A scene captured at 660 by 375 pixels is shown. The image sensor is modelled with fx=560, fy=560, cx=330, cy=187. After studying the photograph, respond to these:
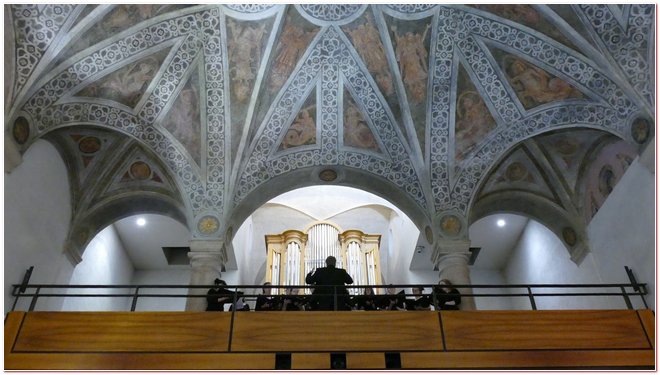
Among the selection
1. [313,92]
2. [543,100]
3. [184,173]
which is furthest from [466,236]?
[184,173]

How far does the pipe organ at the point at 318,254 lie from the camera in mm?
15508

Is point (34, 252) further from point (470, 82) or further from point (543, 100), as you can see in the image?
point (543, 100)

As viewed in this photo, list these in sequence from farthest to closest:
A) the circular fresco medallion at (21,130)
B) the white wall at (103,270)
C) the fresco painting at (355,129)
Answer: the white wall at (103,270) → the fresco painting at (355,129) → the circular fresco medallion at (21,130)

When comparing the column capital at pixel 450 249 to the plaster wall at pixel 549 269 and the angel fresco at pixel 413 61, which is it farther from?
the angel fresco at pixel 413 61

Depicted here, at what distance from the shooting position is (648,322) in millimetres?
7395

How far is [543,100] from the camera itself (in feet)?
33.7

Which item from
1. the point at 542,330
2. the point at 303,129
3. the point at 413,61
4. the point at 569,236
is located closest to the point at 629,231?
the point at 569,236

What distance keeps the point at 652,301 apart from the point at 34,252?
989cm

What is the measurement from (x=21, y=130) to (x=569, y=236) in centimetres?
1028

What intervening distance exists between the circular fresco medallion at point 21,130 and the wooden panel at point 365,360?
6.05m

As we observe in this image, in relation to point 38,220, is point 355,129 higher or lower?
higher

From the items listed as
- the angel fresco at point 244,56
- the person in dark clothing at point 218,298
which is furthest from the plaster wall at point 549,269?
the angel fresco at point 244,56

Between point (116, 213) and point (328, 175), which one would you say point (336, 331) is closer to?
point (328, 175)

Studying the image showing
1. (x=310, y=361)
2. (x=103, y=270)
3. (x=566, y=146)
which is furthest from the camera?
(x=103, y=270)
